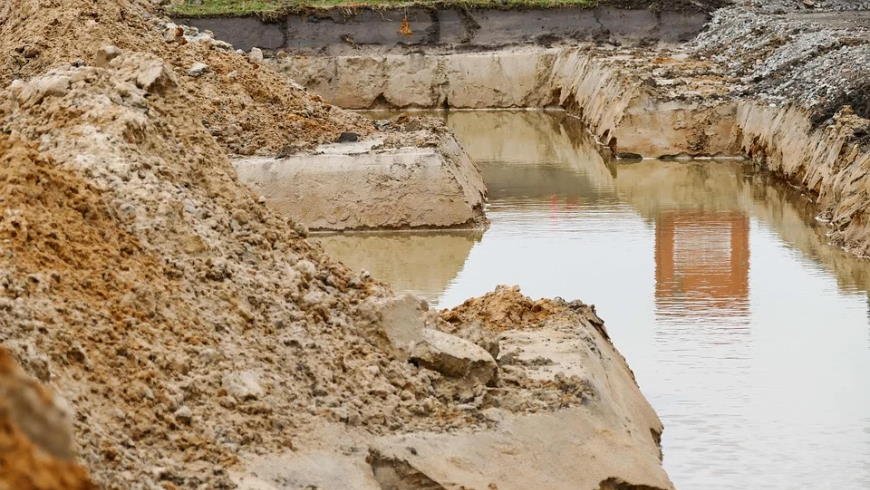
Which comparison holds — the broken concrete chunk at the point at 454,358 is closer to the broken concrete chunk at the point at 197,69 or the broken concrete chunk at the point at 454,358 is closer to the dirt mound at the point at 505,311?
the dirt mound at the point at 505,311

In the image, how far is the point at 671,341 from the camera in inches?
453

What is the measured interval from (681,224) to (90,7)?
6486mm

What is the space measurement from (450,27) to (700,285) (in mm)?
17984

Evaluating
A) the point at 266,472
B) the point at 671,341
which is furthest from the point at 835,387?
the point at 266,472

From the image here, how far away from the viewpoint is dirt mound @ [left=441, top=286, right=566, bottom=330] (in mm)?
9281

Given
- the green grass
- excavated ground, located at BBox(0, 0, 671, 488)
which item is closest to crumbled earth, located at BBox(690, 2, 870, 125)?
the green grass

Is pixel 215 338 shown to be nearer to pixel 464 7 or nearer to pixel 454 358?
pixel 454 358

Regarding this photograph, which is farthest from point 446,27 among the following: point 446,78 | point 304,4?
point 304,4

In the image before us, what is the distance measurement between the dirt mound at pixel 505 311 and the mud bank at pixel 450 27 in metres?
21.4

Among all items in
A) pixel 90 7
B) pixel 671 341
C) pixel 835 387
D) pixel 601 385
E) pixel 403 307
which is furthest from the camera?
pixel 90 7

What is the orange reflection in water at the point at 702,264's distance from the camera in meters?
12.9

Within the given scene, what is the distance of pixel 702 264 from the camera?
14.7 metres

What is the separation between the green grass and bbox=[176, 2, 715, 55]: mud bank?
0.35ft

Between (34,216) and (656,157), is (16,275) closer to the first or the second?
(34,216)
